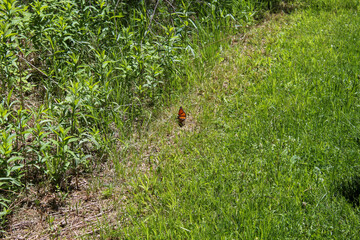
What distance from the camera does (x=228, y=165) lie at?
3.46 m

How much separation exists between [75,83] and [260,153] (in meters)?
1.96

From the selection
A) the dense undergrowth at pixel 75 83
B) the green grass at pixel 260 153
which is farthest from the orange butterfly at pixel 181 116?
the dense undergrowth at pixel 75 83

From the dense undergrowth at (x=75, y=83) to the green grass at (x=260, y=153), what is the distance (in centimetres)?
38

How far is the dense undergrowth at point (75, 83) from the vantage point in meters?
Answer: 3.53

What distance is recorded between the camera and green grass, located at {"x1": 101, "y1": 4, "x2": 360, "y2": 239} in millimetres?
2867

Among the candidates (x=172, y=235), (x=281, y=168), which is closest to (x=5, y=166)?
(x=172, y=235)

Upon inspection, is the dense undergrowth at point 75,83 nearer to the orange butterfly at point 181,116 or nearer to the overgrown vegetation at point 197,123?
the overgrown vegetation at point 197,123

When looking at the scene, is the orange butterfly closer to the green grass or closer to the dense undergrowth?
the green grass

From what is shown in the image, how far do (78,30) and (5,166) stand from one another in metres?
1.95

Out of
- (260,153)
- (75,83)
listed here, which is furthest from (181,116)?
(75,83)

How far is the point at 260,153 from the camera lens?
11.6 feet

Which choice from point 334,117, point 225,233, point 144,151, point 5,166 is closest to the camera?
point 225,233

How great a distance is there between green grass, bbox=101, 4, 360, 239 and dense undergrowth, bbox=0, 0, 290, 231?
383 mm

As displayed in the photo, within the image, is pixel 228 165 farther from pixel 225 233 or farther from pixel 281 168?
pixel 225 233
